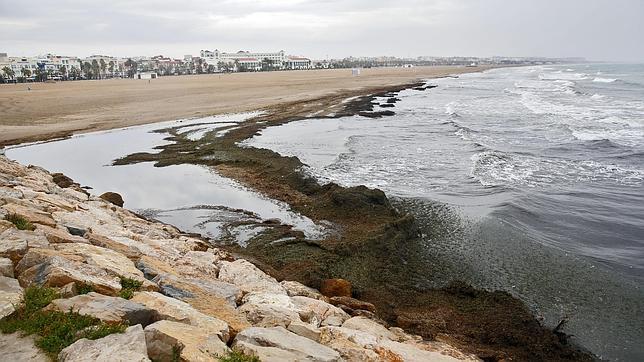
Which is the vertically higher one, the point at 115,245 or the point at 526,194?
the point at 115,245

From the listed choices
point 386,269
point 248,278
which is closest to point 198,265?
point 248,278

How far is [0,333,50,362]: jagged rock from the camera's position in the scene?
13.3ft

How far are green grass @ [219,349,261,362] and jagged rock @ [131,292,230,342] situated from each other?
0.47m

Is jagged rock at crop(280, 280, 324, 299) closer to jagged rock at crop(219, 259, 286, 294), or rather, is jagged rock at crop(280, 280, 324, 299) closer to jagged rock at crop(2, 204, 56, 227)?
jagged rock at crop(219, 259, 286, 294)

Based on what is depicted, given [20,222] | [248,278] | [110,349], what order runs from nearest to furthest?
1. [110,349]
2. [20,222]
3. [248,278]

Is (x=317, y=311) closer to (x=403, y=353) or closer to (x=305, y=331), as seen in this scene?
(x=305, y=331)

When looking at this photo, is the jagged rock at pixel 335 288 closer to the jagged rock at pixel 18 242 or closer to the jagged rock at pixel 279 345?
the jagged rock at pixel 279 345

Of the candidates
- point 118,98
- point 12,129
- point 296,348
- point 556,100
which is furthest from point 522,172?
point 118,98

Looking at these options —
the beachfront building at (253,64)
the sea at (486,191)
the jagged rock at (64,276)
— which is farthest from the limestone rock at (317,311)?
the beachfront building at (253,64)

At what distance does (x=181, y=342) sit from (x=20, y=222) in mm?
4586

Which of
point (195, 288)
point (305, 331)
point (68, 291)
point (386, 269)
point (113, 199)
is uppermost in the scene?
point (68, 291)

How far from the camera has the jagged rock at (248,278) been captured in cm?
768

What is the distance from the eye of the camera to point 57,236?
23.0 ft

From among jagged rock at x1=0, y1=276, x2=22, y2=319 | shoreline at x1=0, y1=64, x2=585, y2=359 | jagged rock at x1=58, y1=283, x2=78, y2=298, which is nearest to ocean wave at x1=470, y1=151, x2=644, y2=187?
shoreline at x1=0, y1=64, x2=585, y2=359
